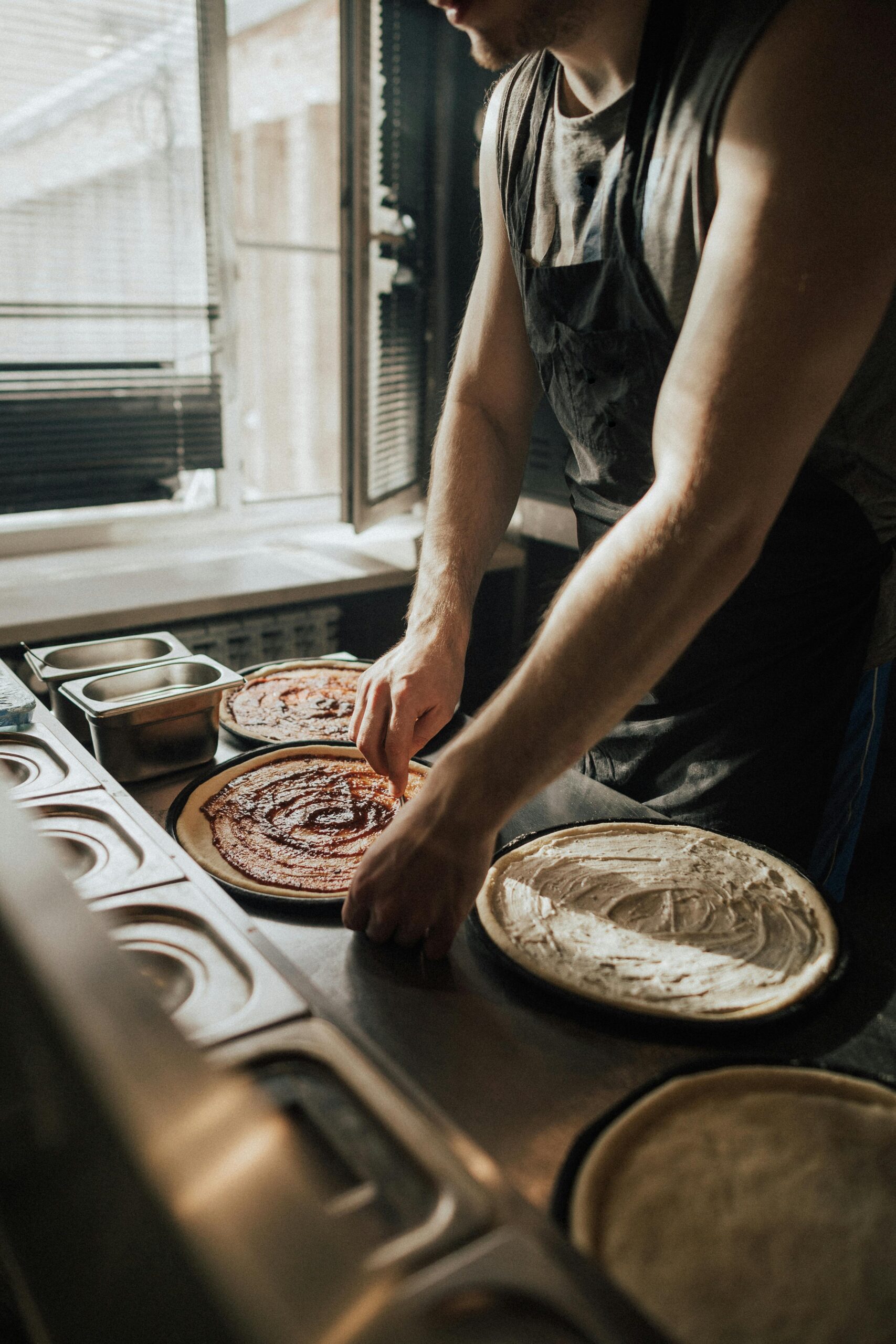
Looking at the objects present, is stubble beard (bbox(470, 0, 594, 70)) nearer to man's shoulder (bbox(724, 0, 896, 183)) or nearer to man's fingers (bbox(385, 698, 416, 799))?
man's shoulder (bbox(724, 0, 896, 183))

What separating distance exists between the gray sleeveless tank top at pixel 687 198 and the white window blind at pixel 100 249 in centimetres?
158

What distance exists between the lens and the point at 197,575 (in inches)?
106

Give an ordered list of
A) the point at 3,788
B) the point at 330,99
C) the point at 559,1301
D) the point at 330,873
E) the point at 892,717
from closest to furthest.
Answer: the point at 559,1301
the point at 3,788
the point at 330,873
the point at 892,717
the point at 330,99

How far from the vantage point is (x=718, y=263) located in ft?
3.03

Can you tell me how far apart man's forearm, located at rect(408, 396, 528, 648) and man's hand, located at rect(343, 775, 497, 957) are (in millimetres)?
528

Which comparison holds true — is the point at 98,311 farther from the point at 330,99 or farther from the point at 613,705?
the point at 330,99

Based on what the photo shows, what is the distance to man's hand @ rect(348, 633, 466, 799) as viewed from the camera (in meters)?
1.25

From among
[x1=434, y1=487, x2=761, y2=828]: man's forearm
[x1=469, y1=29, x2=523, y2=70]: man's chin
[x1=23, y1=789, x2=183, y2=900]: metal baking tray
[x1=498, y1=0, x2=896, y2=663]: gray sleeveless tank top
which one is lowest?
[x1=23, y1=789, x2=183, y2=900]: metal baking tray

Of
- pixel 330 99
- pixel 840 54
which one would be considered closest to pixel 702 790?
pixel 840 54

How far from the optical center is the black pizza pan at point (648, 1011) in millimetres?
825

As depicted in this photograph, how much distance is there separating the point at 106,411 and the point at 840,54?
234 cm

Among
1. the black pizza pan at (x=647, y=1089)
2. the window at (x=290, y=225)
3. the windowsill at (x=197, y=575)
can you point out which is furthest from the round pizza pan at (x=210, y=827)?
the window at (x=290, y=225)

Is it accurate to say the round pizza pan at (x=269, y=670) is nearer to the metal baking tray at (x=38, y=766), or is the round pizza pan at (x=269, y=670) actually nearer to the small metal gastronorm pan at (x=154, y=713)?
the small metal gastronorm pan at (x=154, y=713)

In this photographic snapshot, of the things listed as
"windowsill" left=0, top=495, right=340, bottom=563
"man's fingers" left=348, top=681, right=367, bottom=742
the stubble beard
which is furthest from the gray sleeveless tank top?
"windowsill" left=0, top=495, right=340, bottom=563
